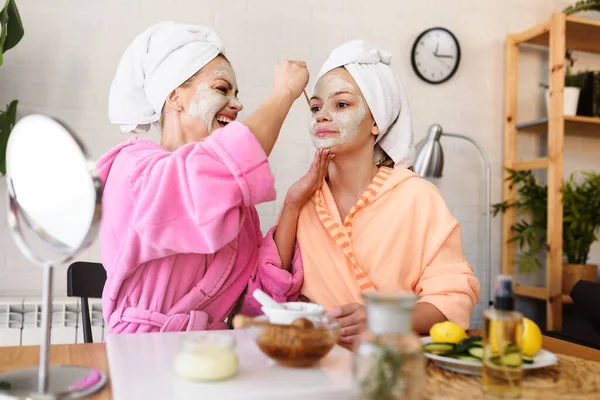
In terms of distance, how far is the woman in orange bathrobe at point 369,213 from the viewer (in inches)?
54.2

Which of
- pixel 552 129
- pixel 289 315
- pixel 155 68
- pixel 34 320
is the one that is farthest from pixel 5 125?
pixel 552 129

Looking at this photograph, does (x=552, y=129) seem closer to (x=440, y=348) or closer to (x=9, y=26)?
(x=440, y=348)

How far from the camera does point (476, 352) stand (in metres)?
0.89

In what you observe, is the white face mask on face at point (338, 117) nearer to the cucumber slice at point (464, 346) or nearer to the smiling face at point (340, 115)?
the smiling face at point (340, 115)

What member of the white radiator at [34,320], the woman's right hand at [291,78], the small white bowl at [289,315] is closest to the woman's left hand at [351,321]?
the small white bowl at [289,315]

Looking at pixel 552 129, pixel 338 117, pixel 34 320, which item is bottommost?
pixel 34 320

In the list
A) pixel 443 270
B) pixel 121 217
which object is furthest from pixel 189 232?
pixel 443 270

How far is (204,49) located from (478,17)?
2.47 meters

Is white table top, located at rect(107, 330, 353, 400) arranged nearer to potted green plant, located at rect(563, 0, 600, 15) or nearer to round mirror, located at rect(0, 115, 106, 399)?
round mirror, located at rect(0, 115, 106, 399)

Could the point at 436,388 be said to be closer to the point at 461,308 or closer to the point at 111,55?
the point at 461,308

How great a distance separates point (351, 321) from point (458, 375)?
366mm

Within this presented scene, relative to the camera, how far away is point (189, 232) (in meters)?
1.11

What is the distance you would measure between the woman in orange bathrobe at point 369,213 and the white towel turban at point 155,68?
382mm

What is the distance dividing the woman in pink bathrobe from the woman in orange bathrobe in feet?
0.36
